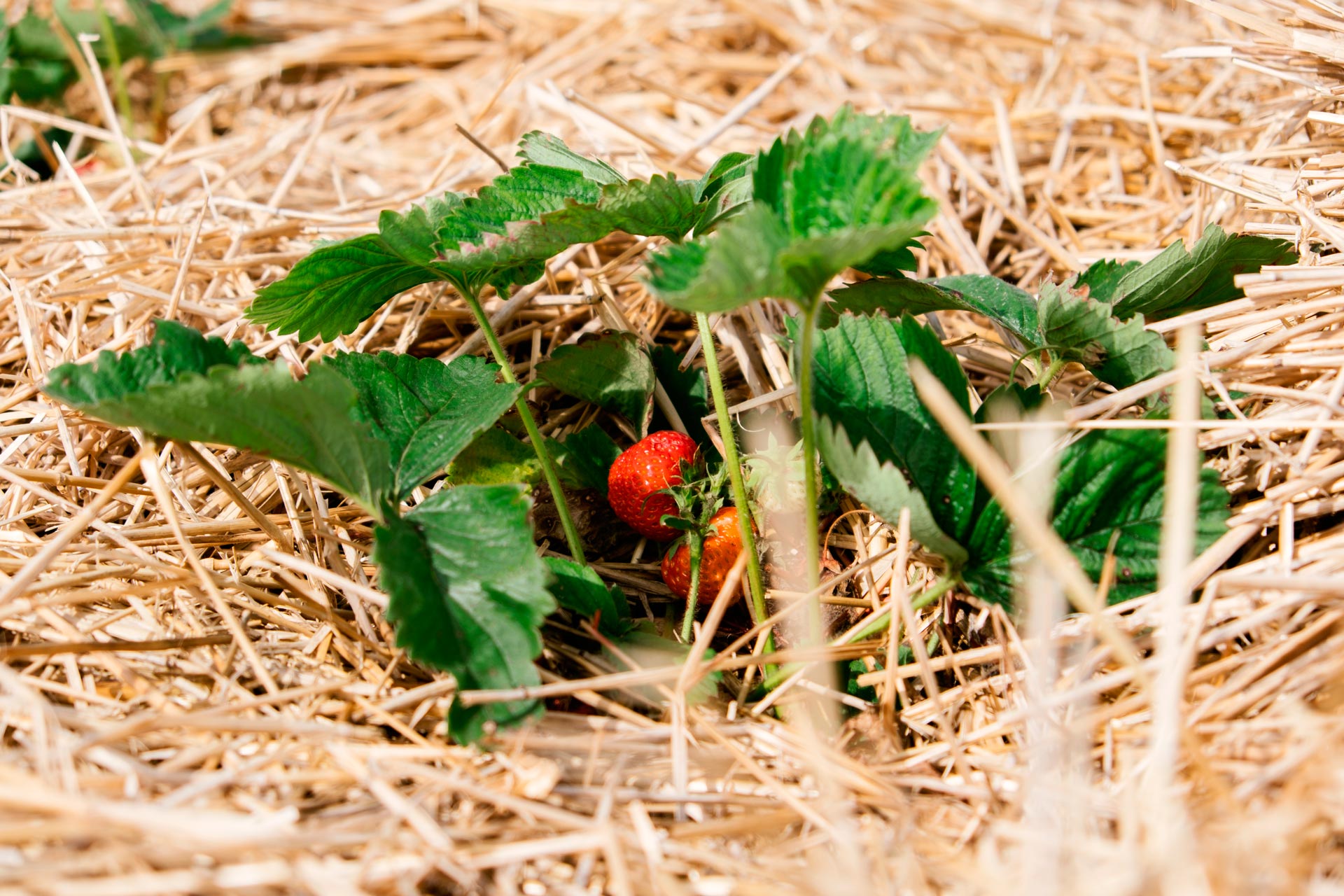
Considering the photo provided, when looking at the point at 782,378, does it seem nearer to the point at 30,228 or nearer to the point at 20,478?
the point at 20,478

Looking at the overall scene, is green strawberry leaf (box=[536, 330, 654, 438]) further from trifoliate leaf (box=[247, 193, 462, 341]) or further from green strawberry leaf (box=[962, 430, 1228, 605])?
green strawberry leaf (box=[962, 430, 1228, 605])

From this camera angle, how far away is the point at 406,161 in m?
2.59

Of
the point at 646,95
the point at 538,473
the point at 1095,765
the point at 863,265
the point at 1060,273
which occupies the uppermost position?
the point at 646,95

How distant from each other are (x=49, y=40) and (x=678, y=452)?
2.30 meters

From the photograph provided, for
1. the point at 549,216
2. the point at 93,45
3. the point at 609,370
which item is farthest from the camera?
the point at 93,45

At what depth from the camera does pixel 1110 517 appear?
122 cm

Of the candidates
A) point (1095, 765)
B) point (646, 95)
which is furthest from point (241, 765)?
point (646, 95)

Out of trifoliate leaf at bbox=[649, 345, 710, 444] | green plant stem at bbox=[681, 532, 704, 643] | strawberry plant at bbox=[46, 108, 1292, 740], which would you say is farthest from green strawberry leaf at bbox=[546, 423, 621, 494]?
green plant stem at bbox=[681, 532, 704, 643]

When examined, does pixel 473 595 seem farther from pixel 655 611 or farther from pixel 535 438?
pixel 655 611

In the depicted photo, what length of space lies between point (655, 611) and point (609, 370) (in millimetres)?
398

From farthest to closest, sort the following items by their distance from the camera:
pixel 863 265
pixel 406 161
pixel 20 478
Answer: pixel 406 161 < pixel 20 478 < pixel 863 265

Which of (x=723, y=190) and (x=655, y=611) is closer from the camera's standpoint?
(x=723, y=190)

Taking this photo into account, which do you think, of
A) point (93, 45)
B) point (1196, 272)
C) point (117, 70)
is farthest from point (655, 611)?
point (93, 45)

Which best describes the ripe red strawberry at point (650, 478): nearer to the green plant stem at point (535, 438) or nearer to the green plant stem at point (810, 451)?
the green plant stem at point (535, 438)
